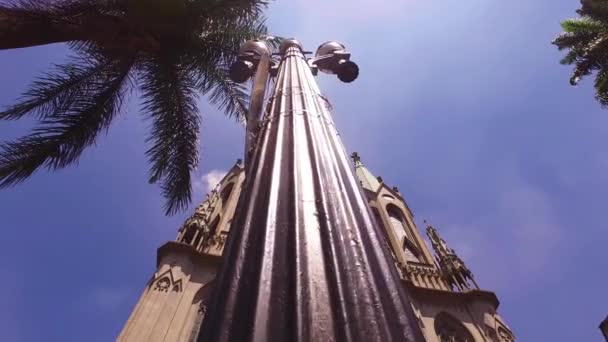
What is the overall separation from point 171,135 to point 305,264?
326 inches

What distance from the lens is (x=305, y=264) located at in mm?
1957

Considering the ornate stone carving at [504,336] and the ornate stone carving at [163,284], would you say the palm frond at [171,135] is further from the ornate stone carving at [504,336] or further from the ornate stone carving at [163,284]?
the ornate stone carving at [504,336]

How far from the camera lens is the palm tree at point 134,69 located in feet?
25.4

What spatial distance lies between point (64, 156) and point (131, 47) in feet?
9.29

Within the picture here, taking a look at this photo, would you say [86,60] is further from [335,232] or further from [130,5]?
[335,232]

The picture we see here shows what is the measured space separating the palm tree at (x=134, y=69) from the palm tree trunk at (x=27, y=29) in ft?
0.05

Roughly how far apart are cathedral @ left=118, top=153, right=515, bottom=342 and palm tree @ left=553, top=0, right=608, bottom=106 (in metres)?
9.19

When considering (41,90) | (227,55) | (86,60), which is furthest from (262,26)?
(41,90)

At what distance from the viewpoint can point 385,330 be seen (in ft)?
5.48

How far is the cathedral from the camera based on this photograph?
13641 mm

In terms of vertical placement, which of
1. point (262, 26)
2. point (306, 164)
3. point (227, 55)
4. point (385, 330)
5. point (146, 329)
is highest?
point (262, 26)

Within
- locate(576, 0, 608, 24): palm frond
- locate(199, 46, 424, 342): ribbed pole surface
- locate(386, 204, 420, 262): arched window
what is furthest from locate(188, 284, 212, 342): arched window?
locate(576, 0, 608, 24): palm frond

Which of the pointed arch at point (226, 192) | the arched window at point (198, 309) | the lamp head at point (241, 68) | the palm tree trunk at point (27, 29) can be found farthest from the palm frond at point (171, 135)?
the pointed arch at point (226, 192)

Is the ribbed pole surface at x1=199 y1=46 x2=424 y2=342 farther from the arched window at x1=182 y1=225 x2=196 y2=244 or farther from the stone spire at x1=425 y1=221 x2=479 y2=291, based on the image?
the stone spire at x1=425 y1=221 x2=479 y2=291
